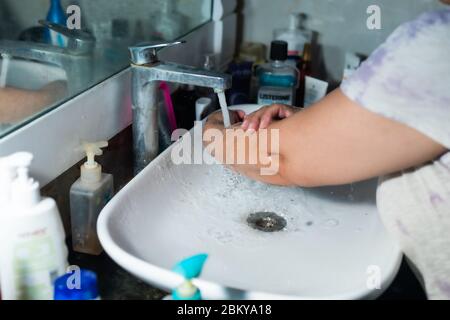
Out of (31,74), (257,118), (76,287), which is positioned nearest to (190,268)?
(76,287)

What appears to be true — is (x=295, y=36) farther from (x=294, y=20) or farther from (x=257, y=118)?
(x=257, y=118)

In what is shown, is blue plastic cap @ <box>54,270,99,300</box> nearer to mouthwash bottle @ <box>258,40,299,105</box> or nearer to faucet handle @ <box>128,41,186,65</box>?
faucet handle @ <box>128,41,186,65</box>

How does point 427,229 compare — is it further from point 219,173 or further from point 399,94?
point 219,173

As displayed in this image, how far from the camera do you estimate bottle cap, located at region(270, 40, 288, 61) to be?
1.33m

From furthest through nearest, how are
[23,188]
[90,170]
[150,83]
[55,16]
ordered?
[55,16], [150,83], [90,170], [23,188]

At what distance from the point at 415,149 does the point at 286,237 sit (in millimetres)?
298

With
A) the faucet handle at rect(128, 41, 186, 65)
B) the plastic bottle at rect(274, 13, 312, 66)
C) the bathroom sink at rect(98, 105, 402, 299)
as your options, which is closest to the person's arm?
the bathroom sink at rect(98, 105, 402, 299)

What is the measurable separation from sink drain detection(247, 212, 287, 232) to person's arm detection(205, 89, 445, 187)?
0.56ft

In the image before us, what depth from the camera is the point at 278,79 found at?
136 centimetres

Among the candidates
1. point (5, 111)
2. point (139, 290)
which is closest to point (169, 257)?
point (139, 290)

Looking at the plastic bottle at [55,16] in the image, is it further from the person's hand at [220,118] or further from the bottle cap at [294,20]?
the bottle cap at [294,20]

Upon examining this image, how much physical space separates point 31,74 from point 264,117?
1.37ft

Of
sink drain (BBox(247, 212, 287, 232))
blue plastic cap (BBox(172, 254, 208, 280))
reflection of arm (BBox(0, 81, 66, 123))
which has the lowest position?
sink drain (BBox(247, 212, 287, 232))
